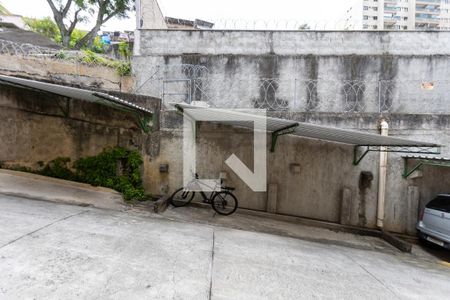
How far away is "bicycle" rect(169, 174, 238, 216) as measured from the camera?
7.85 m

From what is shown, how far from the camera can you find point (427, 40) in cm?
912

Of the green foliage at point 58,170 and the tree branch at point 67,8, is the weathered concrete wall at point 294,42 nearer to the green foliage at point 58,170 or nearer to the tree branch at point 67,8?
the green foliage at point 58,170

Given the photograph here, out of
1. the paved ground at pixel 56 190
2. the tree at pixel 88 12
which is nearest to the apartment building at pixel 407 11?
the tree at pixel 88 12

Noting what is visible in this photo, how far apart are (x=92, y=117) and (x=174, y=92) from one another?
98.5 inches

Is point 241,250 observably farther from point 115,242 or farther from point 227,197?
point 227,197

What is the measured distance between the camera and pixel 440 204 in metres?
7.27

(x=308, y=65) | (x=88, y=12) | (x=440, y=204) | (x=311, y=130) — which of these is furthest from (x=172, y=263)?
(x=88, y=12)

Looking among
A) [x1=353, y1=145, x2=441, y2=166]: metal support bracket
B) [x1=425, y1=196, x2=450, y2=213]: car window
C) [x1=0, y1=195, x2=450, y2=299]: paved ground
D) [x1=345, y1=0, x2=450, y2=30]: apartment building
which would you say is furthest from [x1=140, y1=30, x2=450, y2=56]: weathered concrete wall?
[x1=345, y1=0, x2=450, y2=30]: apartment building

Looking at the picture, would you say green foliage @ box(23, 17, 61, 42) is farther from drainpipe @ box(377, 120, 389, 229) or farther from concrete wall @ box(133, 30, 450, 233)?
drainpipe @ box(377, 120, 389, 229)

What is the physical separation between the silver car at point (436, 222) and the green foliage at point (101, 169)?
6932 mm

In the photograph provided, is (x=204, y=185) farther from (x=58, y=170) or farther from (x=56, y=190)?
(x=58, y=170)

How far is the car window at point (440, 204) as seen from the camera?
707 centimetres

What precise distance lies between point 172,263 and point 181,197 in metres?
3.93

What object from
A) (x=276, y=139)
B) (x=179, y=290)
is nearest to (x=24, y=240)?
(x=179, y=290)
